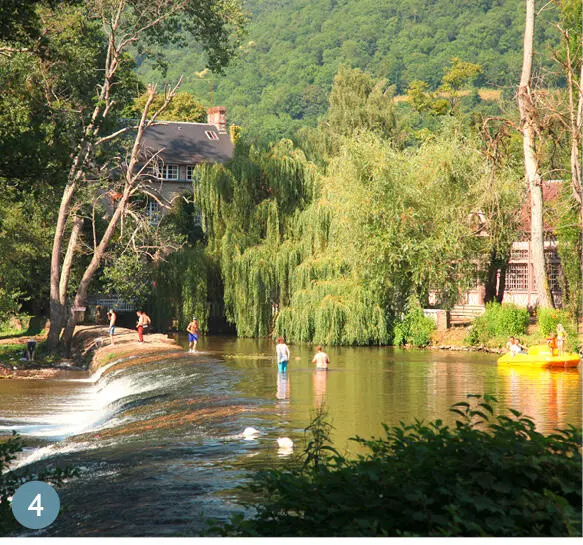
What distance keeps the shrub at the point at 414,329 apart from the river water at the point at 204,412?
210 centimetres

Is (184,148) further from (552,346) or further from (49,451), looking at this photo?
(49,451)

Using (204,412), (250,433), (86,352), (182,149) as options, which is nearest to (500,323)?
(86,352)

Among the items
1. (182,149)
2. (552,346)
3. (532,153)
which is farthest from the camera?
(182,149)

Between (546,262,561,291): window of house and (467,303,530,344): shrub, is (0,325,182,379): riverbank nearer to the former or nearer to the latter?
(467,303,530,344): shrub

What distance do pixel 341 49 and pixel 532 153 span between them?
6628 centimetres

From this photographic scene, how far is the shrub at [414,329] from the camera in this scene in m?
37.6

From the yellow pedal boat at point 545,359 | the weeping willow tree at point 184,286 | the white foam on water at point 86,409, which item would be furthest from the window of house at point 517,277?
the white foam on water at point 86,409

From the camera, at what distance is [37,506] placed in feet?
26.5

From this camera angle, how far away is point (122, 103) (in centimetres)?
3891

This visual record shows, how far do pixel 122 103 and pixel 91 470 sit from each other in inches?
1072

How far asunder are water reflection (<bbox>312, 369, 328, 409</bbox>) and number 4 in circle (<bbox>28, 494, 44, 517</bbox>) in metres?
12.8

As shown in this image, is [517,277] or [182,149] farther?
[182,149]

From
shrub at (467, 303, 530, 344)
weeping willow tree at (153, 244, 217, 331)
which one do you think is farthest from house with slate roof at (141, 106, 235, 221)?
shrub at (467, 303, 530, 344)

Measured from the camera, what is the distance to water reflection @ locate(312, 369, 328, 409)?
21.7m
